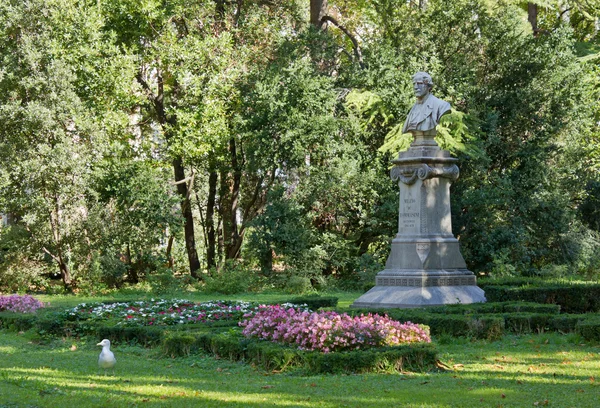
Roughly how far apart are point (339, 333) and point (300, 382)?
135cm

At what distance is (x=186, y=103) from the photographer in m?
28.2

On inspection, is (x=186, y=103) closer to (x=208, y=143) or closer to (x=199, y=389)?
(x=208, y=143)

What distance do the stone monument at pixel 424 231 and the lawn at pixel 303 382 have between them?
4180mm

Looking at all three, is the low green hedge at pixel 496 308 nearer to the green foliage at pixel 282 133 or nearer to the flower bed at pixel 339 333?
the flower bed at pixel 339 333

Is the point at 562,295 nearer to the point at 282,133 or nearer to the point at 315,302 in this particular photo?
the point at 315,302

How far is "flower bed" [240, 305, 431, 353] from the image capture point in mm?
10234

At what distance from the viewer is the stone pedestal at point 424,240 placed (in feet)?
53.4

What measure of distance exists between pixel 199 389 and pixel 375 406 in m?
2.11

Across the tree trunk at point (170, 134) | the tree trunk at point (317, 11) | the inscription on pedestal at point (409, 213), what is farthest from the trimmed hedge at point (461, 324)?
the tree trunk at point (317, 11)

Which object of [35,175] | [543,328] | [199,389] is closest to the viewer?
[199,389]

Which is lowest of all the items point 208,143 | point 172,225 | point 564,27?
point 172,225

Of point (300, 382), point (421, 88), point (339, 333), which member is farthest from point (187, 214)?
point (300, 382)

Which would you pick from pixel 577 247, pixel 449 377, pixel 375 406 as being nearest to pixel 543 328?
pixel 449 377

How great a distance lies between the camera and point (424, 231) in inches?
662
